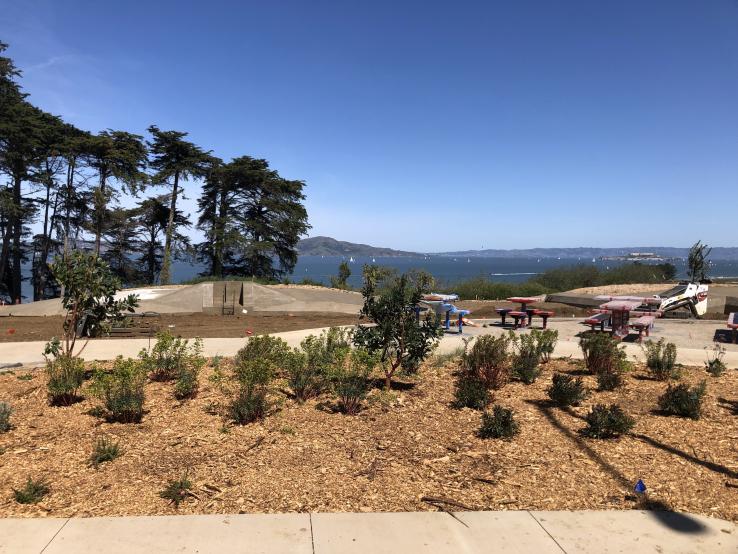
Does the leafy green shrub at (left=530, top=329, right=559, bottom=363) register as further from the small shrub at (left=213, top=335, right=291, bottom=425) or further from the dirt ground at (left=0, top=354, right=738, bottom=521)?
the small shrub at (left=213, top=335, right=291, bottom=425)

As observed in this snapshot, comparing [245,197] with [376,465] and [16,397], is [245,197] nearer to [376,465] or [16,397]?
[16,397]

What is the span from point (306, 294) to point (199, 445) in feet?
54.2

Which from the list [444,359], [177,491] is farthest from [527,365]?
[177,491]

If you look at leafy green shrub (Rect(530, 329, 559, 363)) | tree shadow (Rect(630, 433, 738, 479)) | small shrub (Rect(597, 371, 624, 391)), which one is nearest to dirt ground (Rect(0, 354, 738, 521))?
tree shadow (Rect(630, 433, 738, 479))

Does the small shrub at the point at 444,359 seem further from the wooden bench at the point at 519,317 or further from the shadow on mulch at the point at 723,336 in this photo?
the shadow on mulch at the point at 723,336

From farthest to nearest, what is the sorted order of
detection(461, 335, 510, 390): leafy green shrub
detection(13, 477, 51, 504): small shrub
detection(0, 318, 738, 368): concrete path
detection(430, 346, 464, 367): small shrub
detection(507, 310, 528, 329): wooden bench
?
detection(507, 310, 528, 329): wooden bench, detection(0, 318, 738, 368): concrete path, detection(430, 346, 464, 367): small shrub, detection(461, 335, 510, 390): leafy green shrub, detection(13, 477, 51, 504): small shrub

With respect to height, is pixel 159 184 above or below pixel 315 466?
above

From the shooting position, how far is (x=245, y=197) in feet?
106

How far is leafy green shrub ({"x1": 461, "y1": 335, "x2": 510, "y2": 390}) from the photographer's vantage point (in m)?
7.06

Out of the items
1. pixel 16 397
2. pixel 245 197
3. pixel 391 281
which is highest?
pixel 245 197

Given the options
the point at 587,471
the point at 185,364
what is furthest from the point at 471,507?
the point at 185,364

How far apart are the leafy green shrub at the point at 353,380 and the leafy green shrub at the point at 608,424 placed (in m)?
2.63

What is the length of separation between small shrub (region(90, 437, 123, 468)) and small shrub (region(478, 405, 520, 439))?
146 inches

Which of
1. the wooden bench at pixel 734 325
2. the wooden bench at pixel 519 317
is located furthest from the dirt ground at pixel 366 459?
the wooden bench at pixel 519 317
